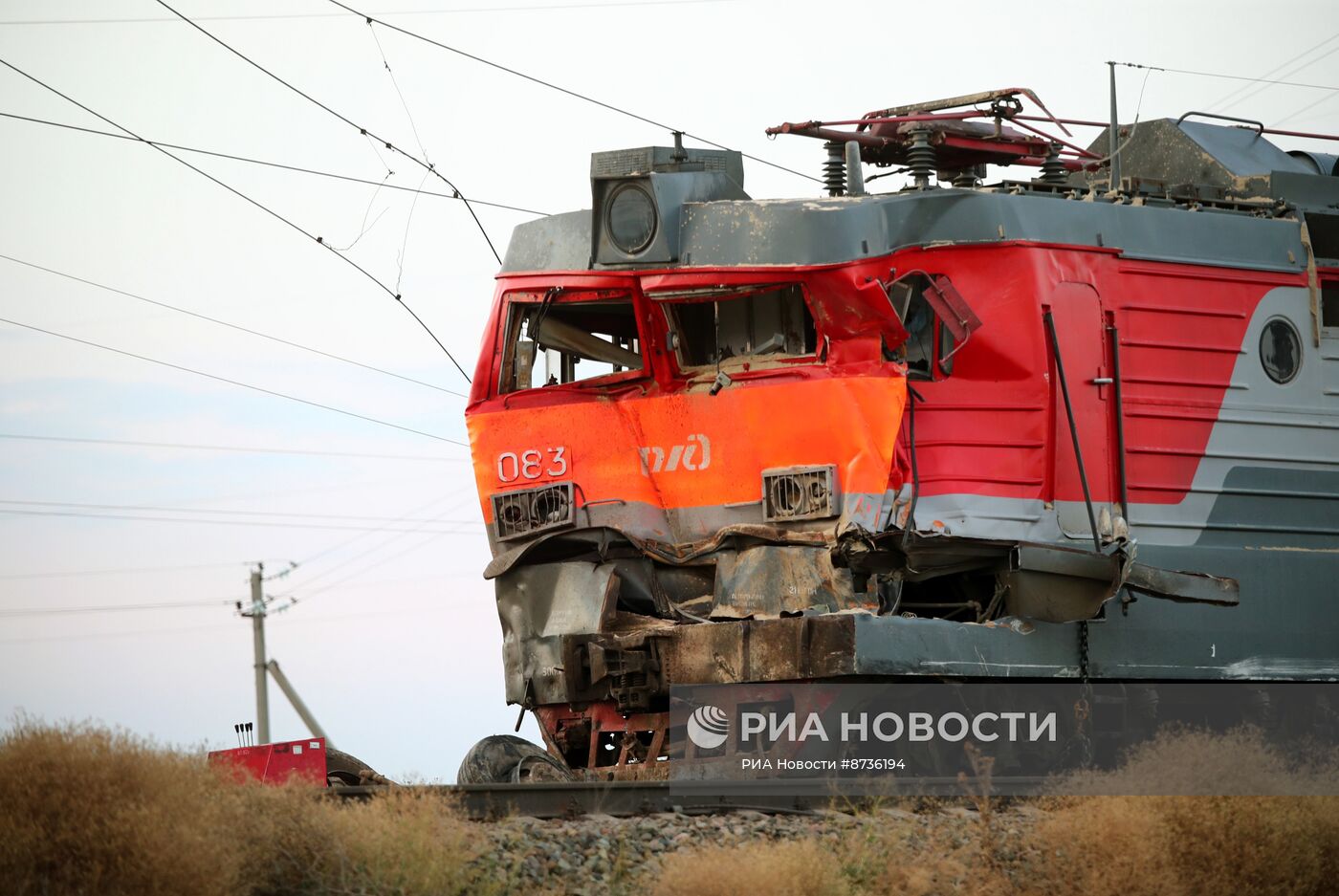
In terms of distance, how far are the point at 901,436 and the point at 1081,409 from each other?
141 centimetres

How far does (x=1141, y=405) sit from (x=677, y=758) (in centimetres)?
419

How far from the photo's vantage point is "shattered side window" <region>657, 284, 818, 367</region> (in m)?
12.3

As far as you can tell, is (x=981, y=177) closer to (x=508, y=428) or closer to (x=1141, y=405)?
(x=1141, y=405)

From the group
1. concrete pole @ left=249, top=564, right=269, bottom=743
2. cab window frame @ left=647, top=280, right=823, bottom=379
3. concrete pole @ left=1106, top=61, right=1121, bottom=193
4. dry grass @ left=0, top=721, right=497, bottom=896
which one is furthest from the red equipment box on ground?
concrete pole @ left=249, top=564, right=269, bottom=743

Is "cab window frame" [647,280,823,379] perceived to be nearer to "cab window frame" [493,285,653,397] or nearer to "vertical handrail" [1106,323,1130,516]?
"cab window frame" [493,285,653,397]

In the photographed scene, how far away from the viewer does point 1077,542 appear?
39.9 feet

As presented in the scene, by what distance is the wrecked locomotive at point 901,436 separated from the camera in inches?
461

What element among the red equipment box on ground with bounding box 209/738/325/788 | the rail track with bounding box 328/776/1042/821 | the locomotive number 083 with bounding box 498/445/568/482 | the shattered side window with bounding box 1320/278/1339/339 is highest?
the shattered side window with bounding box 1320/278/1339/339

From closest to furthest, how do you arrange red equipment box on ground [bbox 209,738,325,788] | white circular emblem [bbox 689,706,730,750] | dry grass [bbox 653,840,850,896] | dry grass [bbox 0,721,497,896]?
1. dry grass [bbox 0,721,497,896]
2. dry grass [bbox 653,840,850,896]
3. red equipment box on ground [bbox 209,738,325,788]
4. white circular emblem [bbox 689,706,730,750]

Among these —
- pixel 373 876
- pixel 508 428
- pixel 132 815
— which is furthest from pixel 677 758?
pixel 132 815

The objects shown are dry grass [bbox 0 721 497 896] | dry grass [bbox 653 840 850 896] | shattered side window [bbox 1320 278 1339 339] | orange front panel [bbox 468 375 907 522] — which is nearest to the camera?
dry grass [bbox 0 721 497 896]

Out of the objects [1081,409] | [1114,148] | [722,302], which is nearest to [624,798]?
[722,302]

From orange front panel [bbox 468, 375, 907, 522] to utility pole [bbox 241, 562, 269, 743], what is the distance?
1523cm

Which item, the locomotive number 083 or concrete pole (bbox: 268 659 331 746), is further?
concrete pole (bbox: 268 659 331 746)
